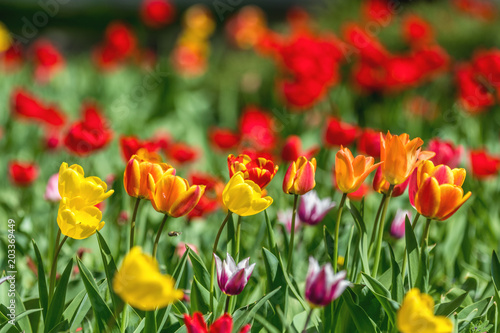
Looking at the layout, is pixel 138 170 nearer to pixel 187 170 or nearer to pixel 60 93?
pixel 187 170

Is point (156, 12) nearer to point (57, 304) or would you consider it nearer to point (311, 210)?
point (311, 210)

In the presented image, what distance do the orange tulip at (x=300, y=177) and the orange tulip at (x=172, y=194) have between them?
0.21m

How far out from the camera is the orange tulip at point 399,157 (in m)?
1.25

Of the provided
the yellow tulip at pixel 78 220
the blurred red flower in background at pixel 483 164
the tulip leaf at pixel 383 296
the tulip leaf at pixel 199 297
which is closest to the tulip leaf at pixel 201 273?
the tulip leaf at pixel 199 297

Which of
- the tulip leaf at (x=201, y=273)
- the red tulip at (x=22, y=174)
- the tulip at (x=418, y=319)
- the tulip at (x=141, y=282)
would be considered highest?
the tulip at (x=141, y=282)

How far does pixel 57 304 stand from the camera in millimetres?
1298

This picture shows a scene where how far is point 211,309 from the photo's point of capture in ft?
4.35

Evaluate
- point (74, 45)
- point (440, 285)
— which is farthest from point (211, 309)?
point (74, 45)

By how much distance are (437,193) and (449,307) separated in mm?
266

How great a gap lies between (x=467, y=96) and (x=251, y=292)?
5.90 ft

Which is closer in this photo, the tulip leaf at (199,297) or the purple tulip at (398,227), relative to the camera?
the tulip leaf at (199,297)

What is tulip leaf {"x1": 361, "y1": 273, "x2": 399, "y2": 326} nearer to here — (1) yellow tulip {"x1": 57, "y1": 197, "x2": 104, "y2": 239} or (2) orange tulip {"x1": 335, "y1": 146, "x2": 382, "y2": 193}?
(2) orange tulip {"x1": 335, "y1": 146, "x2": 382, "y2": 193}

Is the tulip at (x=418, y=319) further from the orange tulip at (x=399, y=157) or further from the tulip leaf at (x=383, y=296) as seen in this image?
the orange tulip at (x=399, y=157)

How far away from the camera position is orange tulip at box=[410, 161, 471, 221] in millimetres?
1198
